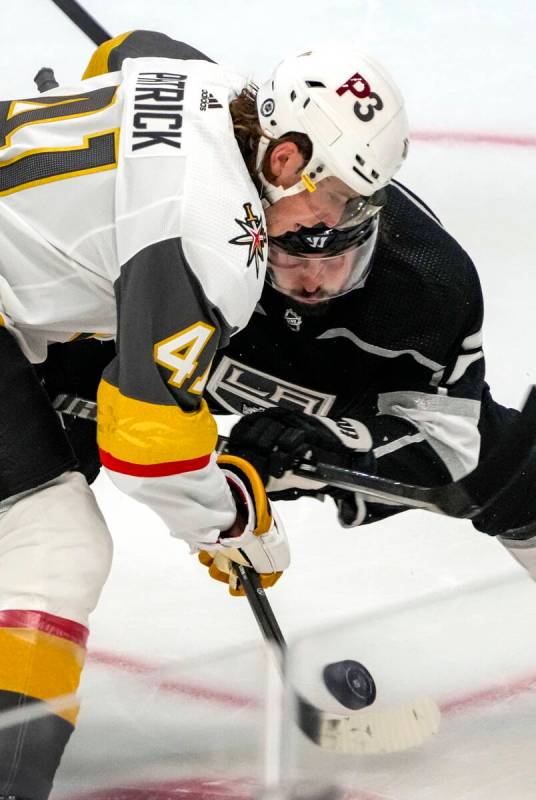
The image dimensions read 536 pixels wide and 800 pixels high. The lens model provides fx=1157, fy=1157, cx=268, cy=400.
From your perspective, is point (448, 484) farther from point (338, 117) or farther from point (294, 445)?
point (338, 117)

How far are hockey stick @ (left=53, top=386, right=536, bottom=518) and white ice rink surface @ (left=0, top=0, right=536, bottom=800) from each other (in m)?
0.23

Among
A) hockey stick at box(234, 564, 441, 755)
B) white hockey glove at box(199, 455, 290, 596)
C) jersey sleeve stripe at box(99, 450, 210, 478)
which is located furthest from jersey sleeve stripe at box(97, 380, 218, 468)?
hockey stick at box(234, 564, 441, 755)

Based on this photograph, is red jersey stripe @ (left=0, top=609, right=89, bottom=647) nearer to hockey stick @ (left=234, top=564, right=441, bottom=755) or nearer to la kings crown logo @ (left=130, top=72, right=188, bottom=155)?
hockey stick @ (left=234, top=564, right=441, bottom=755)

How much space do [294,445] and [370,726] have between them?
0.73 meters

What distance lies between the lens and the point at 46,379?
225cm

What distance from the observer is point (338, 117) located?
5.83ft

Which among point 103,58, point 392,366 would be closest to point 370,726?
point 392,366

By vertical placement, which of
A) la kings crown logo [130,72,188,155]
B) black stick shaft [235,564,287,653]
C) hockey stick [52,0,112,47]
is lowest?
black stick shaft [235,564,287,653]

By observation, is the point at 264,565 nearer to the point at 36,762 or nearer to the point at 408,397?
the point at 408,397

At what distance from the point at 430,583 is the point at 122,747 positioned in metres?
1.23

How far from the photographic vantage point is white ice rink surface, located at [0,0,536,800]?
4.64ft

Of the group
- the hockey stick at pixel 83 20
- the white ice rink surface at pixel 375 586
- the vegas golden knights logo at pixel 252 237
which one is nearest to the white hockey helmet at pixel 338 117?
the vegas golden knights logo at pixel 252 237

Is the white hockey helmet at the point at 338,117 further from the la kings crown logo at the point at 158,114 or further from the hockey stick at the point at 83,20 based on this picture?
the hockey stick at the point at 83,20

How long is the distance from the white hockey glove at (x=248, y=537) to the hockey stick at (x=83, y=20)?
1.96 metres
